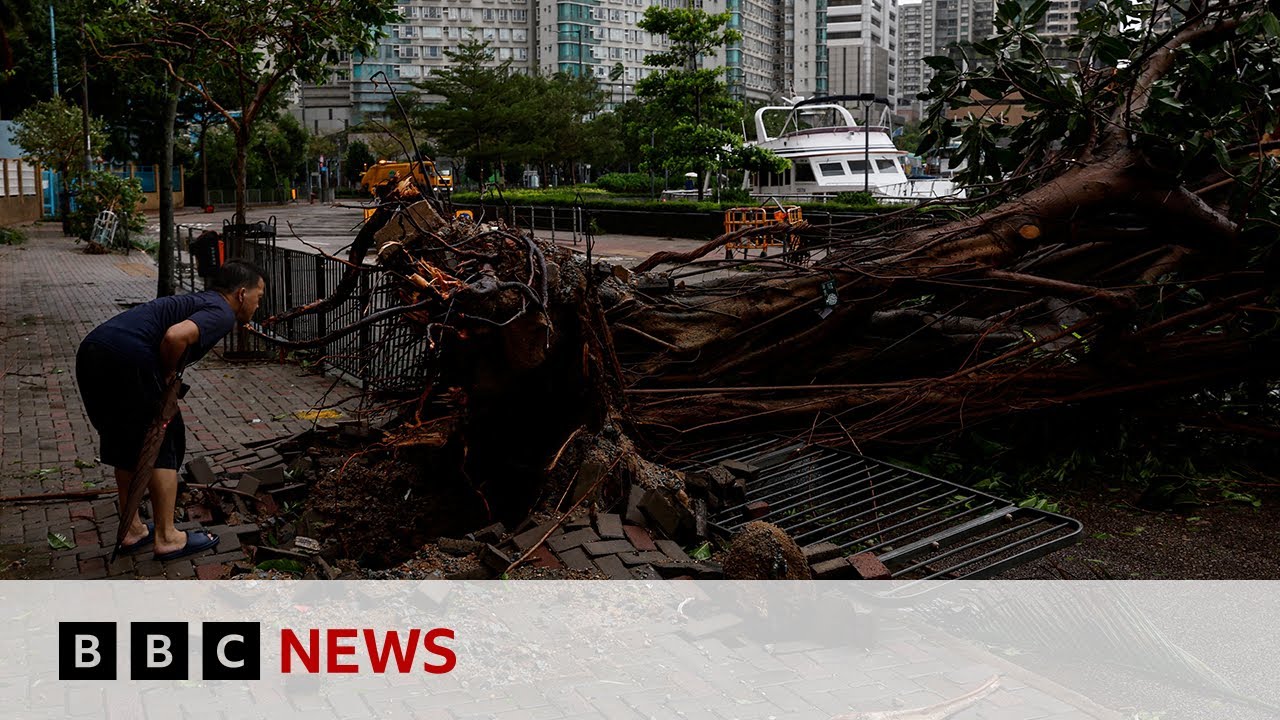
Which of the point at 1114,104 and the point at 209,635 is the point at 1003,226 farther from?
the point at 209,635

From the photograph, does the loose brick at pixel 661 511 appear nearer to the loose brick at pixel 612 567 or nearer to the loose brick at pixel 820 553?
the loose brick at pixel 612 567

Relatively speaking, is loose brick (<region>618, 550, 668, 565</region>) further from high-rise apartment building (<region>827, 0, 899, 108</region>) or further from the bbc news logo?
high-rise apartment building (<region>827, 0, 899, 108</region>)

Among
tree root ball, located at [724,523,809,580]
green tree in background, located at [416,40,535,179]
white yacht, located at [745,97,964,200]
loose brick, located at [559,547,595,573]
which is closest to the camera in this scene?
tree root ball, located at [724,523,809,580]

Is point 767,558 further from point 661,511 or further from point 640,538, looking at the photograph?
point 661,511

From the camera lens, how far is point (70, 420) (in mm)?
8750

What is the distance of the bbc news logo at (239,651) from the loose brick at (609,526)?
100 cm

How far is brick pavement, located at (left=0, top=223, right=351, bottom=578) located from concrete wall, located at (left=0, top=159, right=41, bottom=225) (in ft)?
67.9

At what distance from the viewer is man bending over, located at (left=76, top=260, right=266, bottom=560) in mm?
5160

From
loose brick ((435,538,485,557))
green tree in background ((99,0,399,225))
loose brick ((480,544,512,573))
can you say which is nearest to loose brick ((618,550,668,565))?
loose brick ((480,544,512,573))

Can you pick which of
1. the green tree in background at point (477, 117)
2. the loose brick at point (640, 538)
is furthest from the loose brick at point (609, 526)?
the green tree in background at point (477, 117)

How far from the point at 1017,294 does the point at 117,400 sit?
5396 millimetres

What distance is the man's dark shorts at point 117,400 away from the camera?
5141 mm

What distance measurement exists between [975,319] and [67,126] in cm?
3019

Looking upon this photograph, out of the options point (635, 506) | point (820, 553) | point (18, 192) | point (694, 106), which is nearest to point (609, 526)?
point (635, 506)
